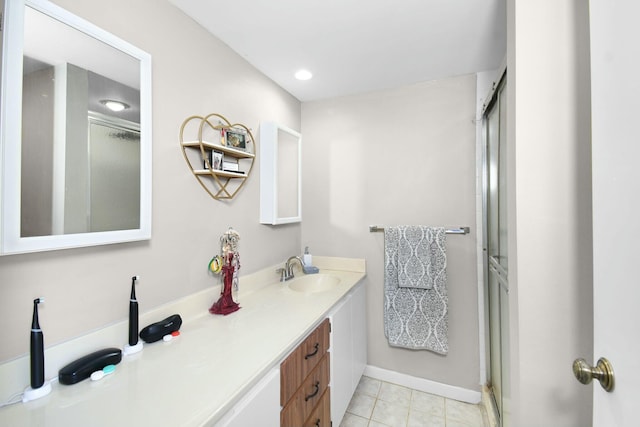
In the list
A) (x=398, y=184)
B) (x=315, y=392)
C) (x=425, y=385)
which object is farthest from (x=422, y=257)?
(x=315, y=392)

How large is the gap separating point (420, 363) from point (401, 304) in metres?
0.47

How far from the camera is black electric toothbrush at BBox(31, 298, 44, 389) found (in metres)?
0.74

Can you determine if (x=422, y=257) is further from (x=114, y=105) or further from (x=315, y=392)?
(x=114, y=105)

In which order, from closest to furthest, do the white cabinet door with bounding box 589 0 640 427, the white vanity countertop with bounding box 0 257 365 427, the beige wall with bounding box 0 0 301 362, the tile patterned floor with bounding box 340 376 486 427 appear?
the white cabinet door with bounding box 589 0 640 427
the white vanity countertop with bounding box 0 257 365 427
the beige wall with bounding box 0 0 301 362
the tile patterned floor with bounding box 340 376 486 427

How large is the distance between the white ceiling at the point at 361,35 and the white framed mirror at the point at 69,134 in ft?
1.75

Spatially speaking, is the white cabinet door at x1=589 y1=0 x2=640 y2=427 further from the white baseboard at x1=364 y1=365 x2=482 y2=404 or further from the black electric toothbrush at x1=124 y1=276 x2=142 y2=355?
the white baseboard at x1=364 y1=365 x2=482 y2=404

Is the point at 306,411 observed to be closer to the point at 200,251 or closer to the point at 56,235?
the point at 200,251

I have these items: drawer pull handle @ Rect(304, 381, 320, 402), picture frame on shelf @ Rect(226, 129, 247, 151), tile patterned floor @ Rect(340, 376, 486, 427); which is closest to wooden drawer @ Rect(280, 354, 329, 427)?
drawer pull handle @ Rect(304, 381, 320, 402)

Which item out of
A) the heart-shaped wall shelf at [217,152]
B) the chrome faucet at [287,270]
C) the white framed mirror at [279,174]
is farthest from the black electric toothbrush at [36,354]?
the chrome faucet at [287,270]

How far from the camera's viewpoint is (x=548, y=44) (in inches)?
33.5

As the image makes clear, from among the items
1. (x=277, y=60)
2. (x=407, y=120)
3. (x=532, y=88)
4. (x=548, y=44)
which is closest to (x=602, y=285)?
(x=532, y=88)

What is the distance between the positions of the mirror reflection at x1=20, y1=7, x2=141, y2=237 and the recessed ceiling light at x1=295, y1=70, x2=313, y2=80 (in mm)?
1035

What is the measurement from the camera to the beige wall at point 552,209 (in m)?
0.82

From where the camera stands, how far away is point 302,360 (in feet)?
3.67
